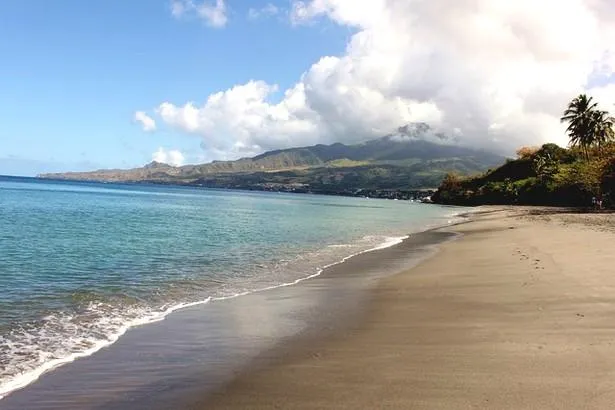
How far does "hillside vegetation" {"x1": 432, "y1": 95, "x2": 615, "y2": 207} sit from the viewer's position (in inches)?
3063

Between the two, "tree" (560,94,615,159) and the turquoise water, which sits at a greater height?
"tree" (560,94,615,159)

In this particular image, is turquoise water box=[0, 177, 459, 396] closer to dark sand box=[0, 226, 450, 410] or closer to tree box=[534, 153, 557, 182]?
dark sand box=[0, 226, 450, 410]

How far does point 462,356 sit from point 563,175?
10448 centimetres

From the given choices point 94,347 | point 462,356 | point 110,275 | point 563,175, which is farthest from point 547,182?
point 94,347

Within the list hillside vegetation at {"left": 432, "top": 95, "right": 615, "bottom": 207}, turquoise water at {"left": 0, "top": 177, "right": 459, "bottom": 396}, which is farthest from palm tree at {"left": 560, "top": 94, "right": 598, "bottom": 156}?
turquoise water at {"left": 0, "top": 177, "right": 459, "bottom": 396}

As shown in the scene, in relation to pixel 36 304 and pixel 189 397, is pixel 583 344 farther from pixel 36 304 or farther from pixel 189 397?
pixel 36 304

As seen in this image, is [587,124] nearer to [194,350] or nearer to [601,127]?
[601,127]

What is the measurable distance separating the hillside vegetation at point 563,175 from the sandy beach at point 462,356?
68.6 metres

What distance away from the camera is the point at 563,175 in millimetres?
100938

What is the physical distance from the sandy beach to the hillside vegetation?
68.6 m

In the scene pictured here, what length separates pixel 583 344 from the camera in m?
8.45

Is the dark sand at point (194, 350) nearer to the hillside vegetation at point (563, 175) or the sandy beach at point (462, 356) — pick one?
the sandy beach at point (462, 356)

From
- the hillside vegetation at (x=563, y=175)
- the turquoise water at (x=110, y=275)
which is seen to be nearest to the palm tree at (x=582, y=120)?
the hillside vegetation at (x=563, y=175)

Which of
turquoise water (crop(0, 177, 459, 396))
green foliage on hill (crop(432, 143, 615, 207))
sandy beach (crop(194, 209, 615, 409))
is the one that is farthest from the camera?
green foliage on hill (crop(432, 143, 615, 207))
